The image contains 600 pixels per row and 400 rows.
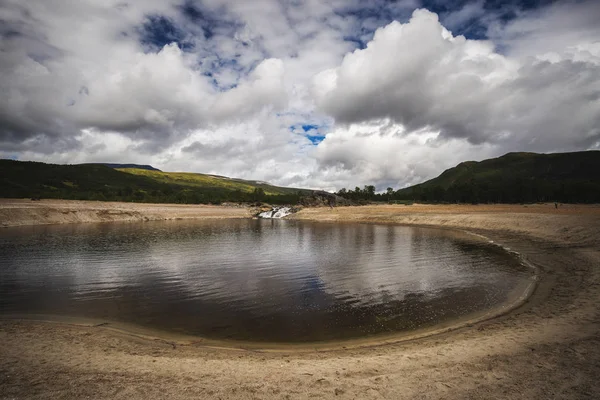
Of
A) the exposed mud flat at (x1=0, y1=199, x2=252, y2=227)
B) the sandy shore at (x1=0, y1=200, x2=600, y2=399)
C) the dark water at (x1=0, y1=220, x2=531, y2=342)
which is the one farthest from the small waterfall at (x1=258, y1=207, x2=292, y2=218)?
the sandy shore at (x1=0, y1=200, x2=600, y2=399)

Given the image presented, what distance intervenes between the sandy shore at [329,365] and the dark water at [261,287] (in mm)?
1913

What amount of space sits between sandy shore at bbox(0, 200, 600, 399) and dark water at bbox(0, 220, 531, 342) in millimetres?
1913

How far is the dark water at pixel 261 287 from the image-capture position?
13359mm

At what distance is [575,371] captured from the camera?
802 cm

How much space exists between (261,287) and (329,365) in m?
10.3

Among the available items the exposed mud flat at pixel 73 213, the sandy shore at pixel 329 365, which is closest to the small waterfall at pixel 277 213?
the exposed mud flat at pixel 73 213

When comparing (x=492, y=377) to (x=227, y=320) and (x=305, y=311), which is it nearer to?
(x=305, y=311)

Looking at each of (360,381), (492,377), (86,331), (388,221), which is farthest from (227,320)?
(388,221)

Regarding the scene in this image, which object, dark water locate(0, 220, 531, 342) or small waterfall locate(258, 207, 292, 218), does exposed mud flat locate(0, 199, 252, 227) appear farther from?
dark water locate(0, 220, 531, 342)

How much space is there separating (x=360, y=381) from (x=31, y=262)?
1201 inches

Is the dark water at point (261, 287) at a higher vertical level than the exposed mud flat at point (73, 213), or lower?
lower

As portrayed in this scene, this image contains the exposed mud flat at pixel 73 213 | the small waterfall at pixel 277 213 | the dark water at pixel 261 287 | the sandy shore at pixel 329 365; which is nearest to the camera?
the sandy shore at pixel 329 365

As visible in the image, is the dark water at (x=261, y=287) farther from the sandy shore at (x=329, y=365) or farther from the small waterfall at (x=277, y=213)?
the small waterfall at (x=277, y=213)

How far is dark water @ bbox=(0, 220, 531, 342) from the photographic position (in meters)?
13.4
